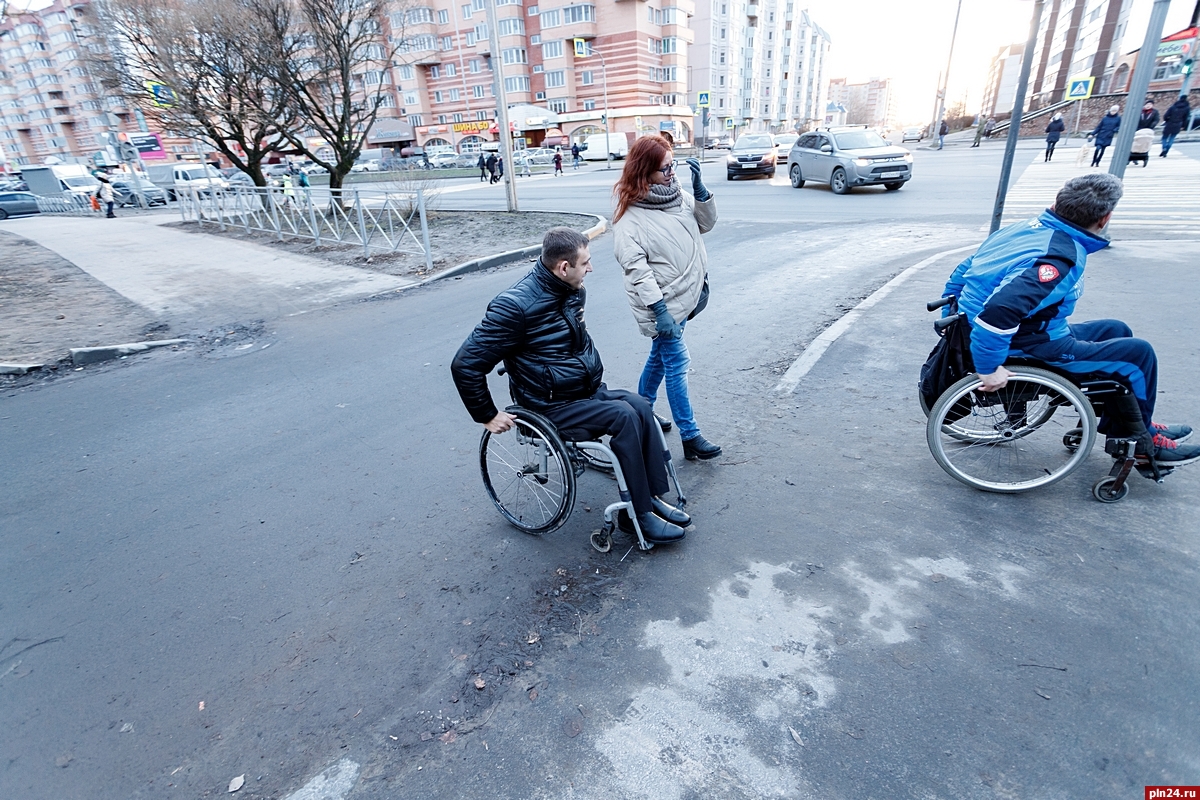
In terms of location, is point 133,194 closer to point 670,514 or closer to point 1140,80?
point 670,514

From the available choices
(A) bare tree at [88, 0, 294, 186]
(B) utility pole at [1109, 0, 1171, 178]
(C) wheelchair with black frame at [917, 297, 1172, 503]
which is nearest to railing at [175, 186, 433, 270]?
(A) bare tree at [88, 0, 294, 186]

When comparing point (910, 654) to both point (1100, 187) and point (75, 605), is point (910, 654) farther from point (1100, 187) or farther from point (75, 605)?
point (75, 605)

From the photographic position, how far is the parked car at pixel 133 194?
28.3 m

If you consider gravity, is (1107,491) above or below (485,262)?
above

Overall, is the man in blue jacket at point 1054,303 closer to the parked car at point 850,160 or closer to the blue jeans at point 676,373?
the blue jeans at point 676,373

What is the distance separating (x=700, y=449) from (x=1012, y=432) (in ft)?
5.55

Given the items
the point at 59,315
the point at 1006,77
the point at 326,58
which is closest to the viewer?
the point at 59,315

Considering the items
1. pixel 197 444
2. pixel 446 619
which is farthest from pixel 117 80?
pixel 446 619

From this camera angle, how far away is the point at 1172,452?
3039 mm

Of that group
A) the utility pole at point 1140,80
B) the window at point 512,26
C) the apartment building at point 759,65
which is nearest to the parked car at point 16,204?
the utility pole at point 1140,80

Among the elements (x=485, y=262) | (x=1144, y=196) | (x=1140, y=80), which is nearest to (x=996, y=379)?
(x=1140, y=80)

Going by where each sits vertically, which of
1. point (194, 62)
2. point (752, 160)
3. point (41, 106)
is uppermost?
point (41, 106)

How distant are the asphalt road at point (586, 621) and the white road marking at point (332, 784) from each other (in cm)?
1

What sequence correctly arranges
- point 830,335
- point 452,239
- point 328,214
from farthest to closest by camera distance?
1. point 328,214
2. point 452,239
3. point 830,335
